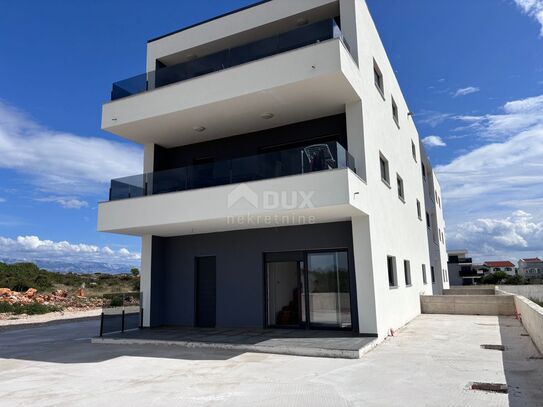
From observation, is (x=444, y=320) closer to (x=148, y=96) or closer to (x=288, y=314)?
(x=288, y=314)

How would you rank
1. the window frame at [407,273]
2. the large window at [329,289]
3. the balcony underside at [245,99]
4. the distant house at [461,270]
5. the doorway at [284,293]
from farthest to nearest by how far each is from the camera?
the distant house at [461,270]
the window frame at [407,273]
the doorway at [284,293]
the large window at [329,289]
the balcony underside at [245,99]

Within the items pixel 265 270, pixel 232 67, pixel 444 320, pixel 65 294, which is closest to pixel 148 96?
pixel 232 67

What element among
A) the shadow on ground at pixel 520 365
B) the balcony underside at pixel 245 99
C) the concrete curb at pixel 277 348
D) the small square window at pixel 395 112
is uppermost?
the small square window at pixel 395 112

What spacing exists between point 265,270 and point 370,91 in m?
5.78

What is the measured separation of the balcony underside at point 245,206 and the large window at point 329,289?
1.09 meters

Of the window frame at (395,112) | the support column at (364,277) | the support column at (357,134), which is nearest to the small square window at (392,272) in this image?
the support column at (364,277)

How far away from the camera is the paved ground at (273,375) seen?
5.29m

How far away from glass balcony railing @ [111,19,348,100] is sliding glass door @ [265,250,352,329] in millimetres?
5266

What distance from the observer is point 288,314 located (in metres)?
10.8

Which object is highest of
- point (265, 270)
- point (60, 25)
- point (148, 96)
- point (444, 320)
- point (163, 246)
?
point (60, 25)

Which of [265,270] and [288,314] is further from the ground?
[265,270]

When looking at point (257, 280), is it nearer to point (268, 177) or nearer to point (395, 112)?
point (268, 177)

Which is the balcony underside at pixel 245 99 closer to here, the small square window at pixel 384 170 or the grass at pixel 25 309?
the small square window at pixel 384 170

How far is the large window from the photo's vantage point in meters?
10.2
